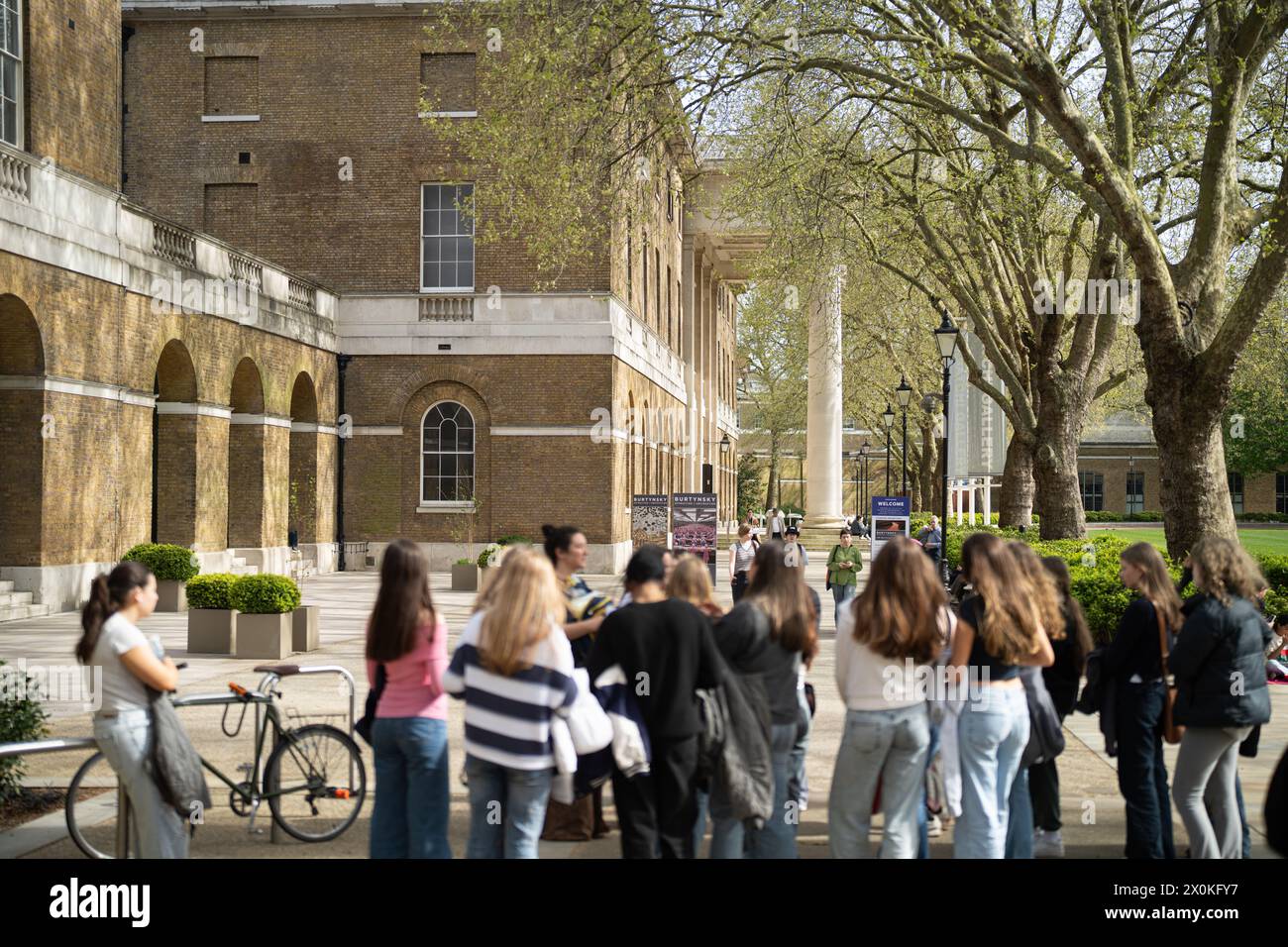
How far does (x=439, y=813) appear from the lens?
256 inches

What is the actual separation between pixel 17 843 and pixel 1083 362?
71.8ft

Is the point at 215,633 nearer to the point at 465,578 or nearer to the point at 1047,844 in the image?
the point at 465,578

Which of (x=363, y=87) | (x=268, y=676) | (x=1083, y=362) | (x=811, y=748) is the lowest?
(x=811, y=748)

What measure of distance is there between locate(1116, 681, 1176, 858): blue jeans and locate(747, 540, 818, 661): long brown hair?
1946 millimetres

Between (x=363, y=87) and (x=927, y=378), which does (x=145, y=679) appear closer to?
(x=363, y=87)

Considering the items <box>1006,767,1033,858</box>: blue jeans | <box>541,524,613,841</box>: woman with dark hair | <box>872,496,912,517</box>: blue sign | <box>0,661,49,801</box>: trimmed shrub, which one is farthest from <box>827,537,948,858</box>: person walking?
<box>872,496,912,517</box>: blue sign

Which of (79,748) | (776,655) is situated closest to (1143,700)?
(776,655)

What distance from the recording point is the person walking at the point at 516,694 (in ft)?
20.0

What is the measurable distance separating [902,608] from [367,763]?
561cm

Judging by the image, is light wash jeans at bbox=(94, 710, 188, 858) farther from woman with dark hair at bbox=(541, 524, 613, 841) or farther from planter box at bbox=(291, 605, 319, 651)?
planter box at bbox=(291, 605, 319, 651)

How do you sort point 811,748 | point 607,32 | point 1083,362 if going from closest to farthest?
point 811,748 → point 607,32 → point 1083,362

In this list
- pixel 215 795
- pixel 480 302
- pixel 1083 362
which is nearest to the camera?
pixel 215 795

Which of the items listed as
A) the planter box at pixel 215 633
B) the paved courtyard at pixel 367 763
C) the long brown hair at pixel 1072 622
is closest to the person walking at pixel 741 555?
the paved courtyard at pixel 367 763
